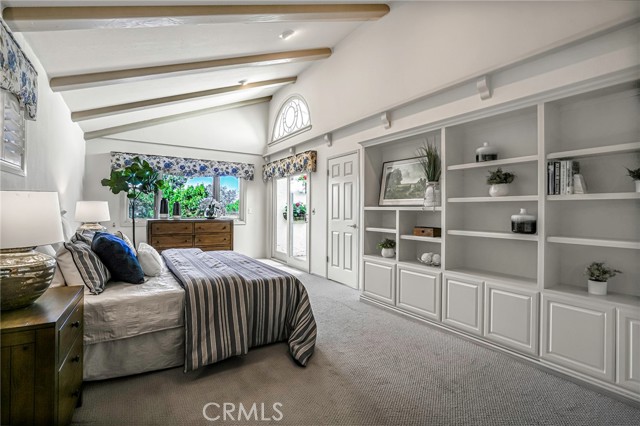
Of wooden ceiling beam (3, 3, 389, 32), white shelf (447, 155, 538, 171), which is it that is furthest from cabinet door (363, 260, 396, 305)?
wooden ceiling beam (3, 3, 389, 32)

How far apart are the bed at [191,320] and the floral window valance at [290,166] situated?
118 inches

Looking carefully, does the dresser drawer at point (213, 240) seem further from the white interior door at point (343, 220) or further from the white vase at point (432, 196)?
the white vase at point (432, 196)

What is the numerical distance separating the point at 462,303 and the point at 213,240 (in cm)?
453

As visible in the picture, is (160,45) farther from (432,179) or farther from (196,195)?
(196,195)

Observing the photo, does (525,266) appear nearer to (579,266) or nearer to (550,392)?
(579,266)

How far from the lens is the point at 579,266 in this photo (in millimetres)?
2414

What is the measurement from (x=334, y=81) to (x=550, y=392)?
173 inches

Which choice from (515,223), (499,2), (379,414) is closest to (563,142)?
(515,223)

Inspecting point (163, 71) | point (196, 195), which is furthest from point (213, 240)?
point (163, 71)

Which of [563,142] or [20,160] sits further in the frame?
[563,142]

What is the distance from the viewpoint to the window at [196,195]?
6.03 metres

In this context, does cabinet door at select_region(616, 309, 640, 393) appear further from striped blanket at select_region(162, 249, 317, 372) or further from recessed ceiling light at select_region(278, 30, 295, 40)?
recessed ceiling light at select_region(278, 30, 295, 40)

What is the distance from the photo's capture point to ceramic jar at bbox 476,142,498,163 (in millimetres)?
2795

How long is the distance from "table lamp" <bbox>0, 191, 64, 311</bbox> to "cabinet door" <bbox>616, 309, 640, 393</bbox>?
317cm
